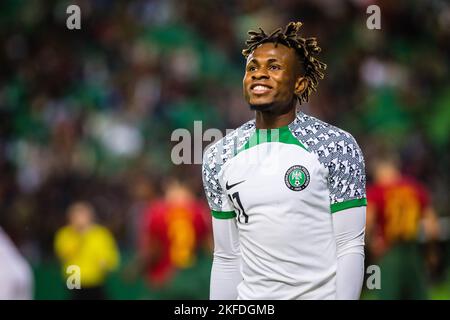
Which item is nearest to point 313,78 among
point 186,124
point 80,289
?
point 80,289

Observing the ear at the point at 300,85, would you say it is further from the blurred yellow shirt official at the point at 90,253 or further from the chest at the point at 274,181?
the blurred yellow shirt official at the point at 90,253

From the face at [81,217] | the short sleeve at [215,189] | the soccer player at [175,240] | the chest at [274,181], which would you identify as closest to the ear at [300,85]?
the chest at [274,181]

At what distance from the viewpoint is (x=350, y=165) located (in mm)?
3676

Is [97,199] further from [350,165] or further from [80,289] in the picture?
[350,165]

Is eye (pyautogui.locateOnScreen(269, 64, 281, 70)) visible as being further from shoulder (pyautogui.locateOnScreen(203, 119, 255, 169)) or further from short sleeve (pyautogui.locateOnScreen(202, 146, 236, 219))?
short sleeve (pyautogui.locateOnScreen(202, 146, 236, 219))

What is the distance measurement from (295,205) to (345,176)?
8.8 inches

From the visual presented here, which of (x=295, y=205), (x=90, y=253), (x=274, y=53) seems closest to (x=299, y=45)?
(x=274, y=53)

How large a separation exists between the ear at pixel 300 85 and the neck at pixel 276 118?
8 centimetres

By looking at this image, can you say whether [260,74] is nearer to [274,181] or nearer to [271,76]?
[271,76]

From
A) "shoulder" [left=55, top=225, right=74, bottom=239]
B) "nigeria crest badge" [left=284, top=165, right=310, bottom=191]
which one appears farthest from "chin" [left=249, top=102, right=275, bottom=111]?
"shoulder" [left=55, top=225, right=74, bottom=239]

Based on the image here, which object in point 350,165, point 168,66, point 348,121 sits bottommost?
point 350,165

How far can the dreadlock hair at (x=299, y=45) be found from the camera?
380 centimetres

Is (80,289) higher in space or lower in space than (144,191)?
lower

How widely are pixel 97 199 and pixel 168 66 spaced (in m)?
2.07
